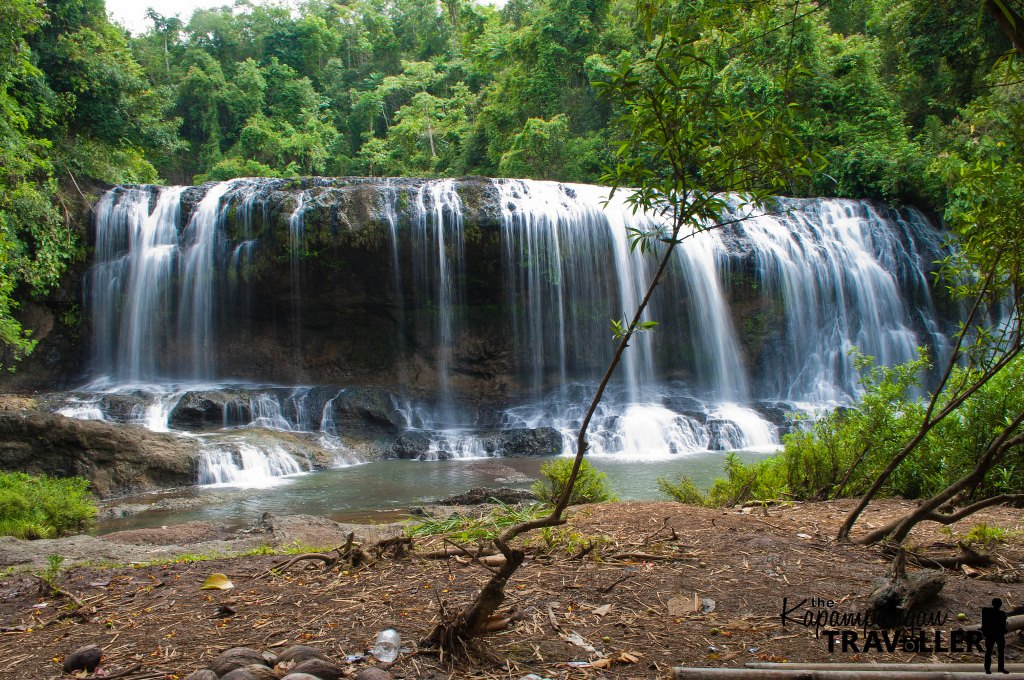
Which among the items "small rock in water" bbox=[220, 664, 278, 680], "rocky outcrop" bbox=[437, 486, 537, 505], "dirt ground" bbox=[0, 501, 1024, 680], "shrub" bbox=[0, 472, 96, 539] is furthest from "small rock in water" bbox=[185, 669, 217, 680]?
"rocky outcrop" bbox=[437, 486, 537, 505]

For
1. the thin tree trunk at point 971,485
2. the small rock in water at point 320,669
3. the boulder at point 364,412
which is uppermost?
the boulder at point 364,412

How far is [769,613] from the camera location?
2947mm

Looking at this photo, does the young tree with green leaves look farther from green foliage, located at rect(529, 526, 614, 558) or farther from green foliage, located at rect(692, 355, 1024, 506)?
green foliage, located at rect(692, 355, 1024, 506)

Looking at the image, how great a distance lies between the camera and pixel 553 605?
312 cm

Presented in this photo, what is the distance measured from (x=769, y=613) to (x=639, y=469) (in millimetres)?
10144

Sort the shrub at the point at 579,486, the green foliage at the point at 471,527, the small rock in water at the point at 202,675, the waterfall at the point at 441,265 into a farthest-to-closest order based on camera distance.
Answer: the waterfall at the point at 441,265
the shrub at the point at 579,486
the green foliage at the point at 471,527
the small rock in water at the point at 202,675

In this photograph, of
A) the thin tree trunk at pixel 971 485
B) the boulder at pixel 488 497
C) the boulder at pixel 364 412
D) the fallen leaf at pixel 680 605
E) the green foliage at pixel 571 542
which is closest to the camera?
the fallen leaf at pixel 680 605

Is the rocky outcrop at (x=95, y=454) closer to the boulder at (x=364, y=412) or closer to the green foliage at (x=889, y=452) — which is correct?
the boulder at (x=364, y=412)

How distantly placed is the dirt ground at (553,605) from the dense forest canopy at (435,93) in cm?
206

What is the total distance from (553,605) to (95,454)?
10.4 m

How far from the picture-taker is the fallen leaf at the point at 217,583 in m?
3.66

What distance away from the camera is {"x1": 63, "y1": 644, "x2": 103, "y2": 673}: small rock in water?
8.52 feet

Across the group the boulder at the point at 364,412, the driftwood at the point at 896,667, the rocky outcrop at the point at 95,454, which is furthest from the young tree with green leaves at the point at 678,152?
the boulder at the point at 364,412

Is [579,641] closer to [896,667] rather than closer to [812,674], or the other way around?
[812,674]
